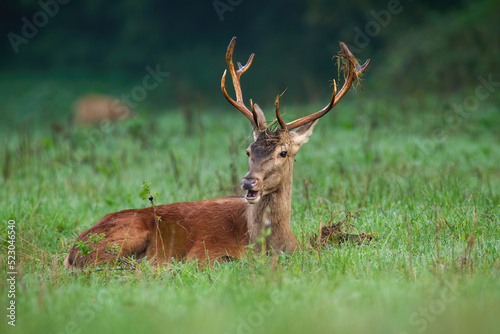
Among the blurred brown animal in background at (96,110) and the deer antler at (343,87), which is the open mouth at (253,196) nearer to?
the deer antler at (343,87)

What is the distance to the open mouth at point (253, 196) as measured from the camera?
4.91 m

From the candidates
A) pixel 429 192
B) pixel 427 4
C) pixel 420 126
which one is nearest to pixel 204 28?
pixel 427 4

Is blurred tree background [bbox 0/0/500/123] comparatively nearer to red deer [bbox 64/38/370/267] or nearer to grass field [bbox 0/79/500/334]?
grass field [bbox 0/79/500/334]

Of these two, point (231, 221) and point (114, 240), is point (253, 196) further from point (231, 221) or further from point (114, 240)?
point (114, 240)

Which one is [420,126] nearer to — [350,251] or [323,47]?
[350,251]

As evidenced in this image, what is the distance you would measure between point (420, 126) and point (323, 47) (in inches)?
491

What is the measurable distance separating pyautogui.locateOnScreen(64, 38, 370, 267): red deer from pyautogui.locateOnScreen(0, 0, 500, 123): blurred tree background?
11039 millimetres

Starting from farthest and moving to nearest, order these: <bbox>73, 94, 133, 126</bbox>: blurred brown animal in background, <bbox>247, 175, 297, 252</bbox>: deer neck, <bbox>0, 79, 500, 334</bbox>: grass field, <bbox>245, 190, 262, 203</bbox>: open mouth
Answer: <bbox>73, 94, 133, 126</bbox>: blurred brown animal in background → <bbox>247, 175, 297, 252</bbox>: deer neck → <bbox>245, 190, 262, 203</bbox>: open mouth → <bbox>0, 79, 500, 334</bbox>: grass field

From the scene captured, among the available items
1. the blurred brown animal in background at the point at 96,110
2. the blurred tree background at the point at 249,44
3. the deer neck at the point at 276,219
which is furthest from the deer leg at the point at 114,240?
the blurred tree background at the point at 249,44

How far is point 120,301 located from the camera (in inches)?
151

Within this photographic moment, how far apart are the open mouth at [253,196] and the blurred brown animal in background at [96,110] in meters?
11.3

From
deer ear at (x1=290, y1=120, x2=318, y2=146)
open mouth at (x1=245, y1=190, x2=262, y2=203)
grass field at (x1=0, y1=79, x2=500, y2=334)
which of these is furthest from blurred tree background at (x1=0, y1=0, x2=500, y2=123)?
open mouth at (x1=245, y1=190, x2=262, y2=203)

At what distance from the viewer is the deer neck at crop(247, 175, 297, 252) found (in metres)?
5.28

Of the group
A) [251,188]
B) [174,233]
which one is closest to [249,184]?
[251,188]
